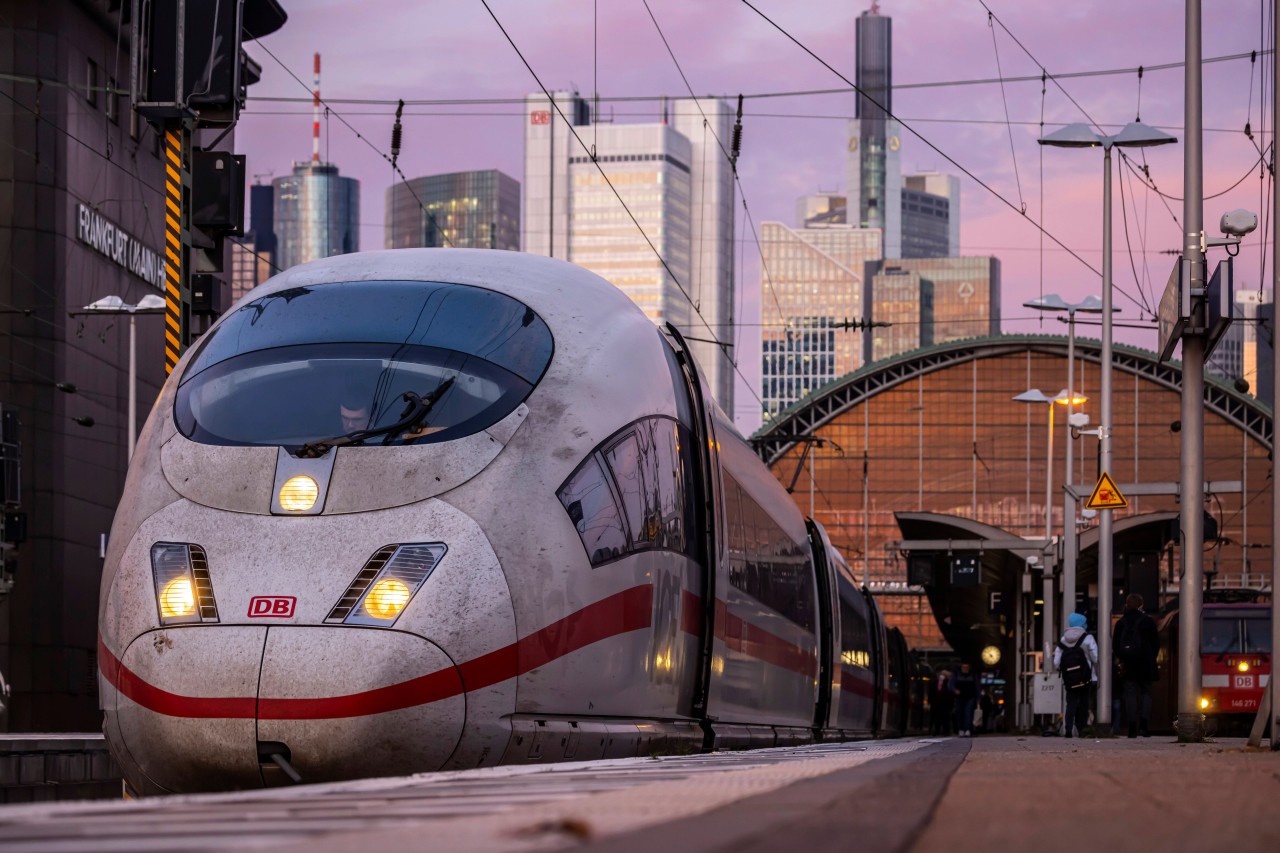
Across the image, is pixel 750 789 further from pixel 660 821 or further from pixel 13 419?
pixel 13 419

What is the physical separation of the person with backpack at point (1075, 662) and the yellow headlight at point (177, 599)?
17052mm

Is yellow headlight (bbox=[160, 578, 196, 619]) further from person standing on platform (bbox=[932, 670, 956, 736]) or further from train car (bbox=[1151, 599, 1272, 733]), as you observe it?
person standing on platform (bbox=[932, 670, 956, 736])

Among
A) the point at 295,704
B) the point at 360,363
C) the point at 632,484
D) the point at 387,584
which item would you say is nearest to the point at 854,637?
the point at 632,484

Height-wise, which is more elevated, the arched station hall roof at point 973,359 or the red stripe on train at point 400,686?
the arched station hall roof at point 973,359

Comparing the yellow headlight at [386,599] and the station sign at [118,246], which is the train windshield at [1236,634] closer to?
the yellow headlight at [386,599]

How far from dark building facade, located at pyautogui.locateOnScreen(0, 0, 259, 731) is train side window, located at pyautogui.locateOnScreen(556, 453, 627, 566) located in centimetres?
3700

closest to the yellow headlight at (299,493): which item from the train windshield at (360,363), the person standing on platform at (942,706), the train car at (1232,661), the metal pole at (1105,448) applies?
the train windshield at (360,363)

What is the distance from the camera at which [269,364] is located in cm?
998

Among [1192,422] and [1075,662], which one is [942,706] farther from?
[1192,422]

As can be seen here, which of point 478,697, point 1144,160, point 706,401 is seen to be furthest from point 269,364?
point 1144,160

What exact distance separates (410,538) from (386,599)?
381 mm

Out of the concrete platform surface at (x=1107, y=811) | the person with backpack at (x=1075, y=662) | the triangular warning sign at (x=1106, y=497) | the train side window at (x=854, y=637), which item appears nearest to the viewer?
the concrete platform surface at (x=1107, y=811)

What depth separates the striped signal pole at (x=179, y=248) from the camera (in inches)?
602

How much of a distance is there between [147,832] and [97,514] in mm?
47532
